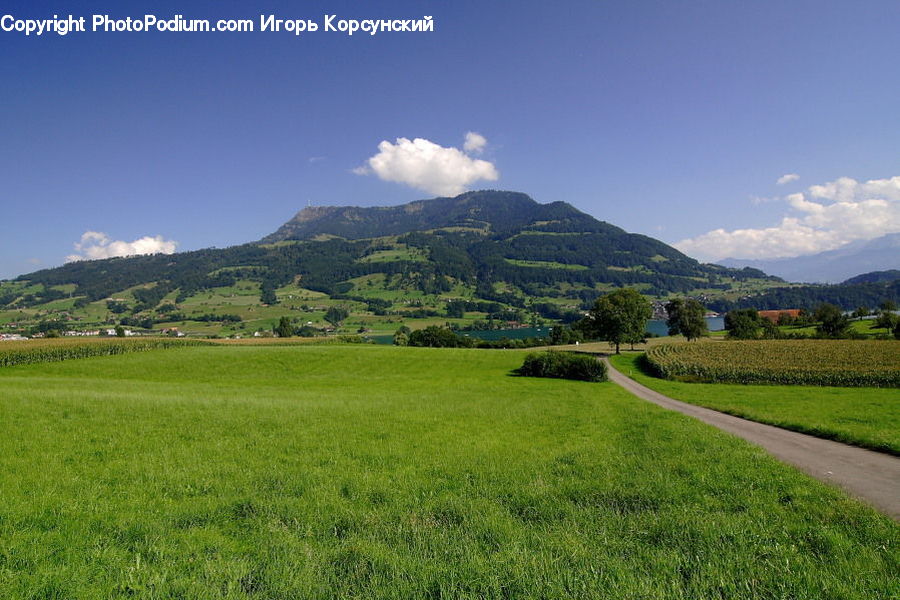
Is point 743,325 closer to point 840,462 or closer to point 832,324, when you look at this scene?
point 832,324

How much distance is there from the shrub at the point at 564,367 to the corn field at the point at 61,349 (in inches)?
2678

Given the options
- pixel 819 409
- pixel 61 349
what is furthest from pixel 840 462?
pixel 61 349

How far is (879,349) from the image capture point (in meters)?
56.4

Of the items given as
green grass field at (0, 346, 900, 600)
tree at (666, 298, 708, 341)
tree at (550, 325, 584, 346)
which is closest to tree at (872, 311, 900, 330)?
tree at (666, 298, 708, 341)

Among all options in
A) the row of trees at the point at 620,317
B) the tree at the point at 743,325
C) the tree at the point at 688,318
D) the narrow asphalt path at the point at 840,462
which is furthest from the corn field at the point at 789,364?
the tree at the point at 743,325

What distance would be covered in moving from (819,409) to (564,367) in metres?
27.6

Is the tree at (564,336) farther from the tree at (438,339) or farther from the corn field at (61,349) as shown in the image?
the corn field at (61,349)

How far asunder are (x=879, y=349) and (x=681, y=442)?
2647 inches

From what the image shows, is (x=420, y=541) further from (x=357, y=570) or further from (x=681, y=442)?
(x=681, y=442)

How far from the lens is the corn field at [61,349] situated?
2253 inches

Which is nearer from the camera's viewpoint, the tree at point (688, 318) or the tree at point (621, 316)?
the tree at point (621, 316)

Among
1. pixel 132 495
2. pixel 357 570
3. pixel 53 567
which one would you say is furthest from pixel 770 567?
pixel 132 495

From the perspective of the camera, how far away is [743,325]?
106 meters

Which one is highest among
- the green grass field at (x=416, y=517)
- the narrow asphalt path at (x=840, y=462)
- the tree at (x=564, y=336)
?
the green grass field at (x=416, y=517)
